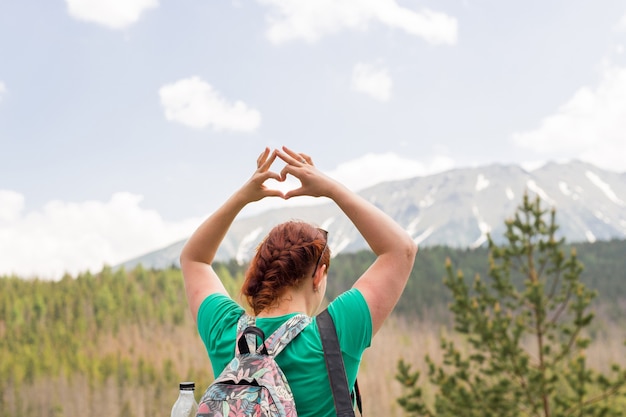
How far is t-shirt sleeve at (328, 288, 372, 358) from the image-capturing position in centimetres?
143

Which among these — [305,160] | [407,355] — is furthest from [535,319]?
[407,355]

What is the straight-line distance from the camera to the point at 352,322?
1435 millimetres

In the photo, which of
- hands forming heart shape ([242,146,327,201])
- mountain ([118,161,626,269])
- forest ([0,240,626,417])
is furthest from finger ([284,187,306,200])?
mountain ([118,161,626,269])

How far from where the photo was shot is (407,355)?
42.7 ft

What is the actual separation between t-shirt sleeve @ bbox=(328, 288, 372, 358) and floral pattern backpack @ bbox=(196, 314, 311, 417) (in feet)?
0.23

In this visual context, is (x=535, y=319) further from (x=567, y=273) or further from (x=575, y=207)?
(x=575, y=207)

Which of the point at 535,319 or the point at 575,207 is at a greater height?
the point at 575,207

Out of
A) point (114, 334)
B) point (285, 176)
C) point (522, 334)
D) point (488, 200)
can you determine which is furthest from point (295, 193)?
point (488, 200)

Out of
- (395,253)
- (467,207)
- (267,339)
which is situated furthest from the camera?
(467,207)

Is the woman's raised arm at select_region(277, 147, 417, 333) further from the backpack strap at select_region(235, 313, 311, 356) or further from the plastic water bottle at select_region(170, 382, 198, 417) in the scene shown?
the plastic water bottle at select_region(170, 382, 198, 417)

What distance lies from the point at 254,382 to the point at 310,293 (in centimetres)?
23

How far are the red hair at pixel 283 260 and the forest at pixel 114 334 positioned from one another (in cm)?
927

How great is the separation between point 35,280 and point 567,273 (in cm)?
938

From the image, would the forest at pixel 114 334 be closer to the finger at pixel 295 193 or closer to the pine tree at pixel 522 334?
the pine tree at pixel 522 334
